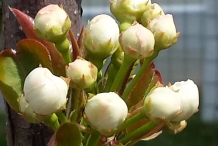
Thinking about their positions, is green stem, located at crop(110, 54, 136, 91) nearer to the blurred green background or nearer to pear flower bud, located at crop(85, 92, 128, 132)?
pear flower bud, located at crop(85, 92, 128, 132)

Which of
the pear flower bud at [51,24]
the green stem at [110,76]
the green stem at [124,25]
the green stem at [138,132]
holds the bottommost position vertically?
the green stem at [138,132]

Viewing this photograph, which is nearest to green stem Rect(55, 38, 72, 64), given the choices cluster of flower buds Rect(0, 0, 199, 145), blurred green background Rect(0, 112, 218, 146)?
cluster of flower buds Rect(0, 0, 199, 145)

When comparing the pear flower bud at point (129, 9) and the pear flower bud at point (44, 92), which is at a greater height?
the pear flower bud at point (129, 9)

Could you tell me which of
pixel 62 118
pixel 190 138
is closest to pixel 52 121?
pixel 62 118

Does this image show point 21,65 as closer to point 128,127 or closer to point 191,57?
point 128,127

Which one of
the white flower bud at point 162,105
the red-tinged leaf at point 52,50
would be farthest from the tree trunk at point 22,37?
the white flower bud at point 162,105

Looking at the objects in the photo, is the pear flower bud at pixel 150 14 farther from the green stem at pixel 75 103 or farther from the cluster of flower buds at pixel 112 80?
the green stem at pixel 75 103
